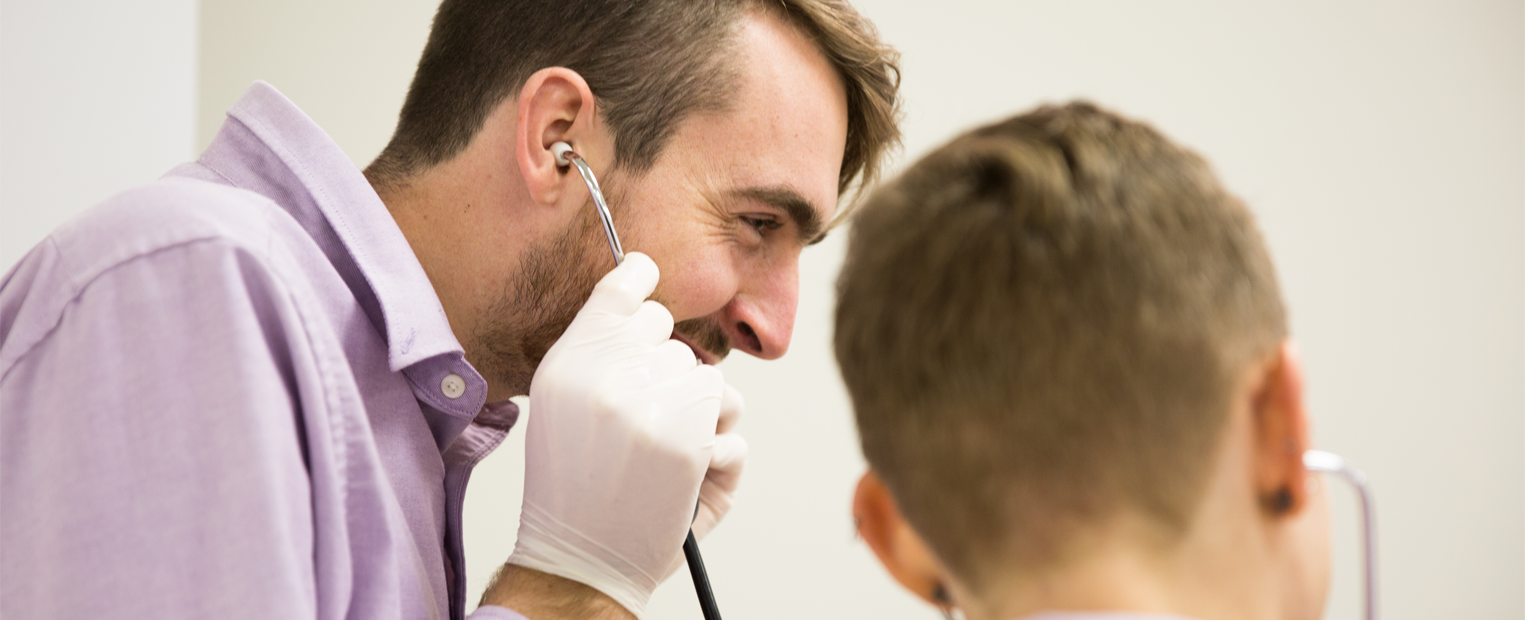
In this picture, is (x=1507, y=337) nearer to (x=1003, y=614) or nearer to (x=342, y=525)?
(x=1003, y=614)

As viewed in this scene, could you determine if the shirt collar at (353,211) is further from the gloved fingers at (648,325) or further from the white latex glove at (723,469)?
the white latex glove at (723,469)

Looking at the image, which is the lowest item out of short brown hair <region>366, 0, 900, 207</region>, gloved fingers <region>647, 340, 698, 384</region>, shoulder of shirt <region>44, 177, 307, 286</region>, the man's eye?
gloved fingers <region>647, 340, 698, 384</region>

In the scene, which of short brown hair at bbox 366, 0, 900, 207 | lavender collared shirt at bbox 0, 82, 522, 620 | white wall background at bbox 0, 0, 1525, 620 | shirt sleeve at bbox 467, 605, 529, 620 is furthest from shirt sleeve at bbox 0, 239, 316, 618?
white wall background at bbox 0, 0, 1525, 620

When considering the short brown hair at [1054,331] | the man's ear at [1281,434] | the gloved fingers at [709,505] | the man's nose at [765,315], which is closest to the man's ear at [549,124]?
the man's nose at [765,315]

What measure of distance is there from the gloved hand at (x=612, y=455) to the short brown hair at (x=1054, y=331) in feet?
0.98

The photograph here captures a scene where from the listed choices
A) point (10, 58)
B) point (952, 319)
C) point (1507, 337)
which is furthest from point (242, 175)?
point (1507, 337)

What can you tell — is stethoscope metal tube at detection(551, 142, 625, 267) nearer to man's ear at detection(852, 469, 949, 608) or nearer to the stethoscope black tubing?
the stethoscope black tubing

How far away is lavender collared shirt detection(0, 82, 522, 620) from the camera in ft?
1.94

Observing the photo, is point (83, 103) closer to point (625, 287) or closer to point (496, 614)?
point (625, 287)

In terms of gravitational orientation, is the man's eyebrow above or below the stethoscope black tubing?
above

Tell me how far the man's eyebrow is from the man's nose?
0.17 ft

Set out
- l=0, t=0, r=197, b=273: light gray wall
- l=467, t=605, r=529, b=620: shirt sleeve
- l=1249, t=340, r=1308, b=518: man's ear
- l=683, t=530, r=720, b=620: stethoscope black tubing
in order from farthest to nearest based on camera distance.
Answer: l=0, t=0, r=197, b=273: light gray wall, l=683, t=530, r=720, b=620: stethoscope black tubing, l=467, t=605, r=529, b=620: shirt sleeve, l=1249, t=340, r=1308, b=518: man's ear

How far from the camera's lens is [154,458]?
0.60 metres

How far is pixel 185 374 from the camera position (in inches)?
24.3
